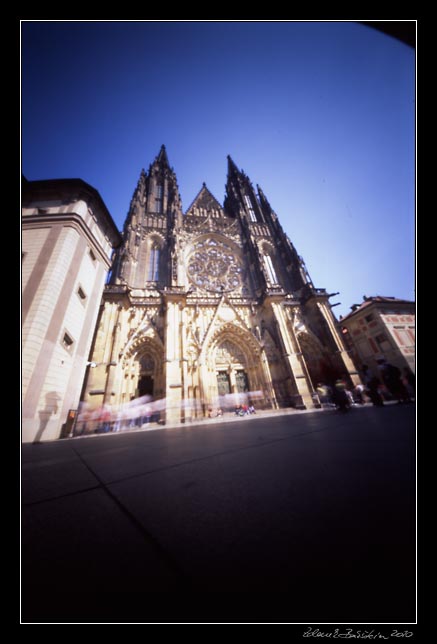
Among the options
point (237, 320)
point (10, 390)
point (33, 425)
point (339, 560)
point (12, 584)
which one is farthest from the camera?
point (237, 320)

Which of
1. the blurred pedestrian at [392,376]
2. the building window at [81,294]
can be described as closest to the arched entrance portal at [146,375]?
the building window at [81,294]

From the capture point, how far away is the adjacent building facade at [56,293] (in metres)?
4.66

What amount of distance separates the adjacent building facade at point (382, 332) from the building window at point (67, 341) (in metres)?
16.8

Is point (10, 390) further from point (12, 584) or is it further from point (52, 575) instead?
point (52, 575)

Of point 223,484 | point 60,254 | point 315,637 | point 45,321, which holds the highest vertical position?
point 60,254

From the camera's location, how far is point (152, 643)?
0.51 metres

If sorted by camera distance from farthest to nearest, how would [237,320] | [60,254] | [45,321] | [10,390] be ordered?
[237,320], [60,254], [45,321], [10,390]

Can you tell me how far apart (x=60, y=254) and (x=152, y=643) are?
22.7ft

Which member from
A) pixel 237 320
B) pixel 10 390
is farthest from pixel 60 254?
pixel 237 320

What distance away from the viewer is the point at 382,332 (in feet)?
50.3

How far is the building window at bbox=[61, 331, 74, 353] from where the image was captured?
5.59 m

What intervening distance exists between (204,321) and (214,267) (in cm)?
500

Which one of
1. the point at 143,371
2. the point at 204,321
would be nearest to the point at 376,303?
the point at 204,321

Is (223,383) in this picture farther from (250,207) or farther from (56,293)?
(250,207)
